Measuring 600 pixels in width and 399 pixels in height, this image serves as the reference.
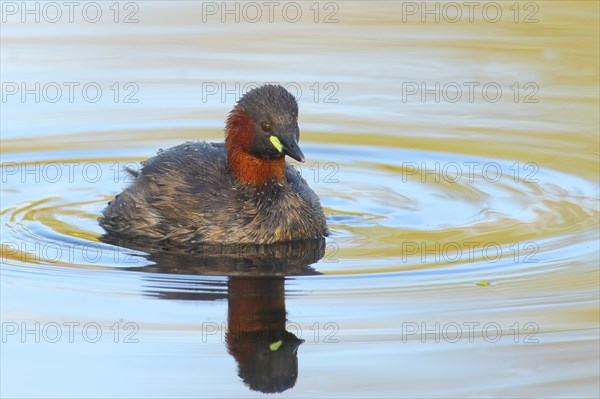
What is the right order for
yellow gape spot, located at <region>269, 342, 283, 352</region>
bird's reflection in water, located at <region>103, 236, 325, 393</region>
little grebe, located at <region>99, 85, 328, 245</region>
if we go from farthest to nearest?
little grebe, located at <region>99, 85, 328, 245</region>, yellow gape spot, located at <region>269, 342, 283, 352</region>, bird's reflection in water, located at <region>103, 236, 325, 393</region>

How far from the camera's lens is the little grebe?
10688 mm

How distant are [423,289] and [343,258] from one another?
109 cm

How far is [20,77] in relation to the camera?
50.0 feet

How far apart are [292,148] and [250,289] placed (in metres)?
1.69

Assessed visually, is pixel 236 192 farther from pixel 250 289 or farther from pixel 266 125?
pixel 250 289

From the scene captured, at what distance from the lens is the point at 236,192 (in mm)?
10961

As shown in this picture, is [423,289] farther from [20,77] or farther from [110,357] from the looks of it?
[20,77]

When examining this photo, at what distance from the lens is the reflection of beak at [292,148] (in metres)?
10.4

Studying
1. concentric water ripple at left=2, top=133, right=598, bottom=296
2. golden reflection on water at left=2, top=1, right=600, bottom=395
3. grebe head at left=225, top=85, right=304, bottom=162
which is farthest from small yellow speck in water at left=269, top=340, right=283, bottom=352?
grebe head at left=225, top=85, right=304, bottom=162

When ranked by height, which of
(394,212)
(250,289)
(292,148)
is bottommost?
(250,289)

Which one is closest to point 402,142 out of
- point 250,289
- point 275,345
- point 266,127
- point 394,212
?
point 394,212

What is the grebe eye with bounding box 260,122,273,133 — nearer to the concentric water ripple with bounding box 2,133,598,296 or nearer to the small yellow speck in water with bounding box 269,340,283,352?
the concentric water ripple with bounding box 2,133,598,296

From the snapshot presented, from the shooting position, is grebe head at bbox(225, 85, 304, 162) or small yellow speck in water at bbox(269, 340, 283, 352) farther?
grebe head at bbox(225, 85, 304, 162)

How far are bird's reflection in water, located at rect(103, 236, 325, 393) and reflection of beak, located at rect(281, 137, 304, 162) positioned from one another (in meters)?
0.76
